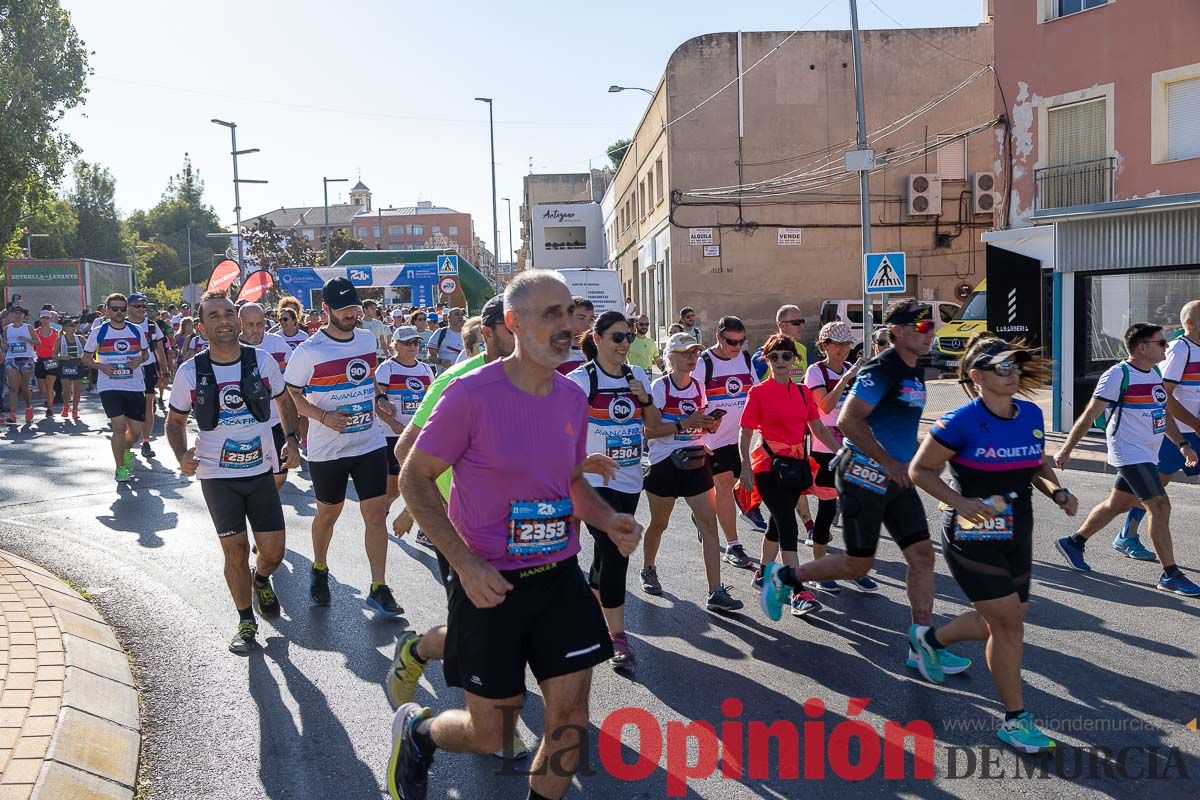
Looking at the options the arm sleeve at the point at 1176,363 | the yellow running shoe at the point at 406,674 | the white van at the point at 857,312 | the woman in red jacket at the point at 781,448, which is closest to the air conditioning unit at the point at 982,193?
the white van at the point at 857,312

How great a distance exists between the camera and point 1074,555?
7375 mm

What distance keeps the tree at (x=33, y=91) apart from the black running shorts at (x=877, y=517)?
41.1 metres

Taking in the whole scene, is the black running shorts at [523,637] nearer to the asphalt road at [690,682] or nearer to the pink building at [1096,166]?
the asphalt road at [690,682]

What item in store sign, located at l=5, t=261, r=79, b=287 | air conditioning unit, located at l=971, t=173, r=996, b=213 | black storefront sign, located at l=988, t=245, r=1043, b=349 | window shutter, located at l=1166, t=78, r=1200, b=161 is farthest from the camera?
store sign, located at l=5, t=261, r=79, b=287

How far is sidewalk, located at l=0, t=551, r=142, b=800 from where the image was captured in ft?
12.9

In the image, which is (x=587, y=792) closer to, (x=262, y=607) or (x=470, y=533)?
(x=470, y=533)

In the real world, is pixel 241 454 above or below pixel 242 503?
above

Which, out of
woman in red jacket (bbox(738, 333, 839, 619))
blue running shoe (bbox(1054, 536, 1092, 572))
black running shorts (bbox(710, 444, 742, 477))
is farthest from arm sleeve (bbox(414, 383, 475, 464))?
blue running shoe (bbox(1054, 536, 1092, 572))

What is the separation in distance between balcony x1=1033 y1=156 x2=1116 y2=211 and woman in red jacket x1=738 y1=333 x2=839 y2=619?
1621 cm

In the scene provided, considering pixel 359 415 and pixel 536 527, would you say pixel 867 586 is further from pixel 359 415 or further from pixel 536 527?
pixel 536 527

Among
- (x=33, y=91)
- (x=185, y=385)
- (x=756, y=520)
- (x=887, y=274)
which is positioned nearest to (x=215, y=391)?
(x=185, y=385)

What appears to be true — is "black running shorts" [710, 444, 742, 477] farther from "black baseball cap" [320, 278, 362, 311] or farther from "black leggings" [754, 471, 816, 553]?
"black baseball cap" [320, 278, 362, 311]

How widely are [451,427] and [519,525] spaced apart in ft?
1.27

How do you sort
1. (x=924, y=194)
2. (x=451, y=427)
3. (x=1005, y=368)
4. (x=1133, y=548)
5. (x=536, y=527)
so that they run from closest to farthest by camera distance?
(x=451, y=427)
(x=536, y=527)
(x=1005, y=368)
(x=1133, y=548)
(x=924, y=194)
